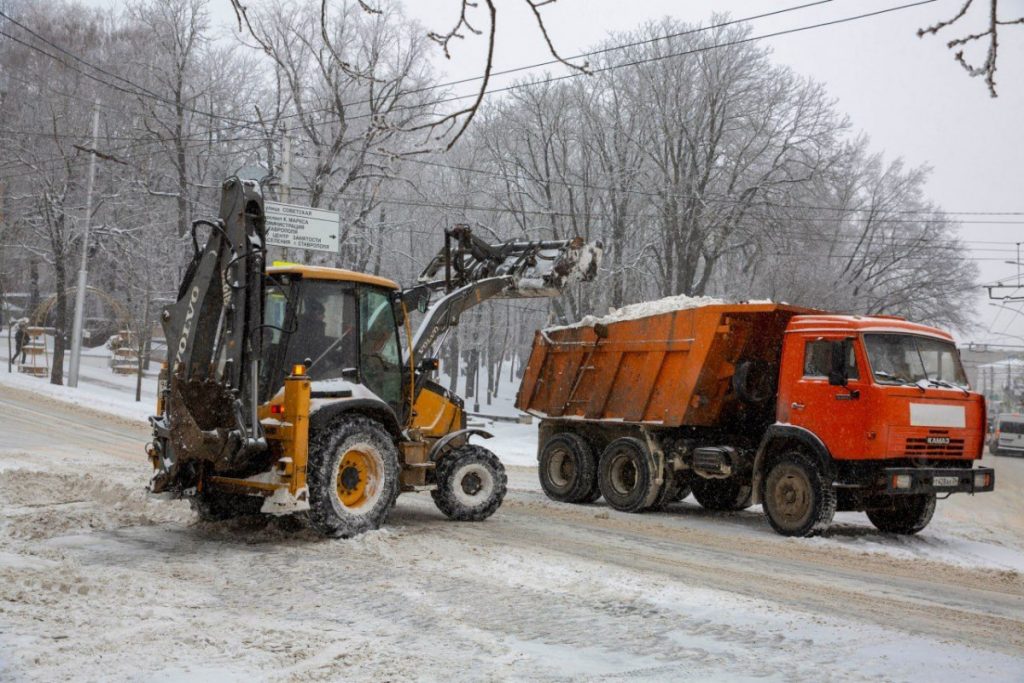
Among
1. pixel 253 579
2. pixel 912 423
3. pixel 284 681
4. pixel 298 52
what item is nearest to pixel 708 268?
pixel 298 52

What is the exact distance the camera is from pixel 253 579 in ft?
25.3

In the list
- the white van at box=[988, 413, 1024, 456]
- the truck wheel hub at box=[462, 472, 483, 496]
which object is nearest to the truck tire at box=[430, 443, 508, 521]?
the truck wheel hub at box=[462, 472, 483, 496]

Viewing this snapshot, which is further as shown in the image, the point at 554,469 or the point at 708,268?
the point at 708,268

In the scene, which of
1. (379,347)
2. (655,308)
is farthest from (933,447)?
(379,347)

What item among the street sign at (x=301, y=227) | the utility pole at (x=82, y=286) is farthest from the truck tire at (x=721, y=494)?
the utility pole at (x=82, y=286)

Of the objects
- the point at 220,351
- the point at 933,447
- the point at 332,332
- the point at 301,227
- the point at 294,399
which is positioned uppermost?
the point at 301,227

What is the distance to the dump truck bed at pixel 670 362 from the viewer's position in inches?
502

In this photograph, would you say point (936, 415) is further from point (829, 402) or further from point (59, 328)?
point (59, 328)

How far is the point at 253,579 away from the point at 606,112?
80.5 ft

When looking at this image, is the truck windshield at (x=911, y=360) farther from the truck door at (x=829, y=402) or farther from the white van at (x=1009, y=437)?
the white van at (x=1009, y=437)

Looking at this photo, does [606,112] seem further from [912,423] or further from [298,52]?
[912,423]

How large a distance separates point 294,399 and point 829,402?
20.3ft

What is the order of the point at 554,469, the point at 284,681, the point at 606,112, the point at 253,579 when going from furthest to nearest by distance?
1. the point at 606,112
2. the point at 554,469
3. the point at 253,579
4. the point at 284,681

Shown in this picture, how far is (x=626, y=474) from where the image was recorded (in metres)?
14.1
